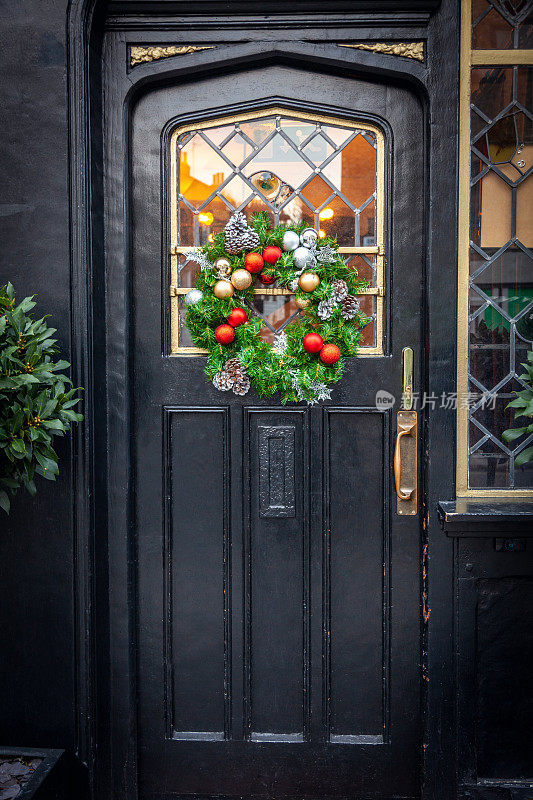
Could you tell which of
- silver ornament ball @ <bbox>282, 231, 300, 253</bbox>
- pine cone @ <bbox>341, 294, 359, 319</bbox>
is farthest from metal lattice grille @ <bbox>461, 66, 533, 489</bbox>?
silver ornament ball @ <bbox>282, 231, 300, 253</bbox>

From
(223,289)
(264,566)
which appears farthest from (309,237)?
(264,566)

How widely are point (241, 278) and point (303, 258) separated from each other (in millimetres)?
258

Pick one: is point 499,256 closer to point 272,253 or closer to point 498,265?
point 498,265

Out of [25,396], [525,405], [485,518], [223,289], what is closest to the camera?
[25,396]

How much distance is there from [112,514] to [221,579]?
20.8 inches

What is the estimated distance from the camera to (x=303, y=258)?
7.32ft

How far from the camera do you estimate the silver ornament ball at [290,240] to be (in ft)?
7.34

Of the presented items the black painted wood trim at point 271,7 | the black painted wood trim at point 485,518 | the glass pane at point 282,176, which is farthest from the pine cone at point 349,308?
the black painted wood trim at point 271,7

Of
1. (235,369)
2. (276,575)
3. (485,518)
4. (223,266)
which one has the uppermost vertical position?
(223,266)

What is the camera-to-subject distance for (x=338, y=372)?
2.27 meters

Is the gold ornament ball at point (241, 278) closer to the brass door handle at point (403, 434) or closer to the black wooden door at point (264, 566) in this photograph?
the black wooden door at point (264, 566)

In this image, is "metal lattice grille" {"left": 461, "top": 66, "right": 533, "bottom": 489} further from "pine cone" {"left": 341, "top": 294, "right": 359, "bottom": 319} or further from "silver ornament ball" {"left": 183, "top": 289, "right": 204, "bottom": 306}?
"silver ornament ball" {"left": 183, "top": 289, "right": 204, "bottom": 306}

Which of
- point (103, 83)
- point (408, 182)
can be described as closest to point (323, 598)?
point (408, 182)

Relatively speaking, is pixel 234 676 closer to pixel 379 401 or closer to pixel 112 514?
pixel 112 514
